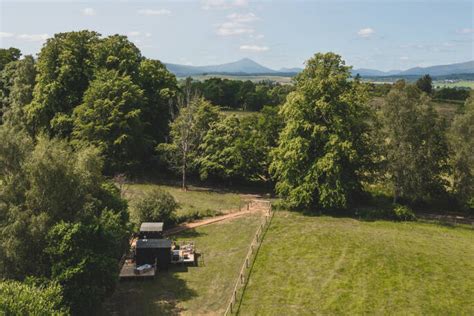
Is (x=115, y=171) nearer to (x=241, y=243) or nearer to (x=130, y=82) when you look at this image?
(x=130, y=82)

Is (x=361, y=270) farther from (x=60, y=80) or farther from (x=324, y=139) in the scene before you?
(x=60, y=80)

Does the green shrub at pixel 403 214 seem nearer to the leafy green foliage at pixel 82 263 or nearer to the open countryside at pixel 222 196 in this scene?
the open countryside at pixel 222 196

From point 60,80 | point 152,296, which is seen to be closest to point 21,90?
point 60,80

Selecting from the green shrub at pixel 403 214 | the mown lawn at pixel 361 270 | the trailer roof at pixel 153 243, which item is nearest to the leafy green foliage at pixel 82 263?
the trailer roof at pixel 153 243

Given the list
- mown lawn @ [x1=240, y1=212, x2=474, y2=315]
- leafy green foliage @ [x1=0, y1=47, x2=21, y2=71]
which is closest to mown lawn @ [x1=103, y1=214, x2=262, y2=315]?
→ mown lawn @ [x1=240, y1=212, x2=474, y2=315]

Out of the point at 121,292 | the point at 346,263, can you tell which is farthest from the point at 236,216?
the point at 121,292
